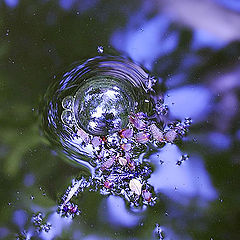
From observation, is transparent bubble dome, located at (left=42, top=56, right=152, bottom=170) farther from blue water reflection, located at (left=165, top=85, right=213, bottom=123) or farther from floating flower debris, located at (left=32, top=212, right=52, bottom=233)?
floating flower debris, located at (left=32, top=212, right=52, bottom=233)

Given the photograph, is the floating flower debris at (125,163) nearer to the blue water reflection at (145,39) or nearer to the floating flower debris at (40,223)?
the floating flower debris at (40,223)

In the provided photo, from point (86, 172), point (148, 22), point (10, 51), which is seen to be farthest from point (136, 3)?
point (86, 172)

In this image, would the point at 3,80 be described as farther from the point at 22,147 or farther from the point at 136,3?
the point at 136,3

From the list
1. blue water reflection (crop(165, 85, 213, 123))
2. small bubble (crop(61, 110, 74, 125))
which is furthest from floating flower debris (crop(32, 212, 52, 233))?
blue water reflection (crop(165, 85, 213, 123))

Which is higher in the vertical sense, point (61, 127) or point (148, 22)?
point (148, 22)

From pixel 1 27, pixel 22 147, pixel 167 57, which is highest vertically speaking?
pixel 167 57

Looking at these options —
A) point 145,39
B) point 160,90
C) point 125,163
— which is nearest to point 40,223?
point 125,163

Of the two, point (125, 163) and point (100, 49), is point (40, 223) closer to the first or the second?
point (125, 163)
